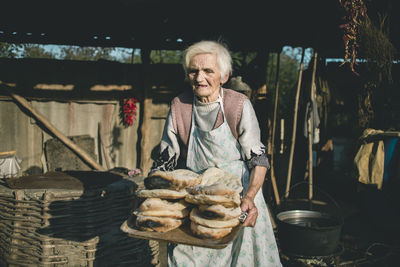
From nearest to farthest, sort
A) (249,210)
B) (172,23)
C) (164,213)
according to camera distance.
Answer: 1. (164,213)
2. (249,210)
3. (172,23)

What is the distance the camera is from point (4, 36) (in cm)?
515

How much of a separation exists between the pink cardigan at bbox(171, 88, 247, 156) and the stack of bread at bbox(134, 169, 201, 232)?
43cm

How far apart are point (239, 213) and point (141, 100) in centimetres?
412

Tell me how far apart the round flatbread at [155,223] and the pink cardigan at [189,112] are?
2.28 feet

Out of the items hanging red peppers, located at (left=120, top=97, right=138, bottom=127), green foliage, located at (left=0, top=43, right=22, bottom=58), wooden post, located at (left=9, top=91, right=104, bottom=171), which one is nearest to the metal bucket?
hanging red peppers, located at (left=120, top=97, right=138, bottom=127)

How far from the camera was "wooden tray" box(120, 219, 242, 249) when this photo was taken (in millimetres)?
1660

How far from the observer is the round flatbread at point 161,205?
1.85 meters

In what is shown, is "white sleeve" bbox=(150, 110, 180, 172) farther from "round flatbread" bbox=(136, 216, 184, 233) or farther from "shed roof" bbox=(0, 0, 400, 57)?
"shed roof" bbox=(0, 0, 400, 57)

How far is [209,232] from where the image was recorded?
1.70 metres

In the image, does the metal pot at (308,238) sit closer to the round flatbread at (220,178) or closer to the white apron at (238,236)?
the white apron at (238,236)

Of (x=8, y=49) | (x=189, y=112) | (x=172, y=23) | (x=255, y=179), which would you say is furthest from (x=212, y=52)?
(x=8, y=49)

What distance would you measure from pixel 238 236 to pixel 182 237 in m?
0.66

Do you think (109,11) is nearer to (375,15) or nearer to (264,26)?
(264,26)

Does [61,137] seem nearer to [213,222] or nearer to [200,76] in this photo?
[200,76]
